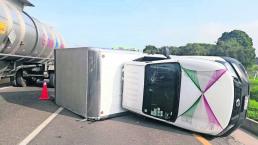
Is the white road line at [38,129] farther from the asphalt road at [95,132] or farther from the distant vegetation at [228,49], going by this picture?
the distant vegetation at [228,49]

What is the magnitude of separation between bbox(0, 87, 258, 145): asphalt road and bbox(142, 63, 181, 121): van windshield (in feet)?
1.30

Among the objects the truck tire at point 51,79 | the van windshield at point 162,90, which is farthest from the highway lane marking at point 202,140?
the truck tire at point 51,79

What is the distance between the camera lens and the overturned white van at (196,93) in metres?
6.62

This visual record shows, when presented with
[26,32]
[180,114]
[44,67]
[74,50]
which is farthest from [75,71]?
[44,67]

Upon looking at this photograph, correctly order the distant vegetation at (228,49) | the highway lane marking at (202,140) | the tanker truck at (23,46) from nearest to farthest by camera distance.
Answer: the highway lane marking at (202,140) < the tanker truck at (23,46) < the distant vegetation at (228,49)

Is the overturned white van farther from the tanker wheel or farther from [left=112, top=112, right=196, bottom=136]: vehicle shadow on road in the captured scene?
the tanker wheel

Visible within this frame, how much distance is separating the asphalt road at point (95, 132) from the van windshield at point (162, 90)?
15.6 inches

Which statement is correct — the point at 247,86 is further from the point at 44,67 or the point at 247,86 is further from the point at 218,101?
the point at 44,67

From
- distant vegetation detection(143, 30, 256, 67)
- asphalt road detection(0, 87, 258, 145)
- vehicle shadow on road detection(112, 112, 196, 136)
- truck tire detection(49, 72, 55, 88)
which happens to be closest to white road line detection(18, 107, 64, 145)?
asphalt road detection(0, 87, 258, 145)

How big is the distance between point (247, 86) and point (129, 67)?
10.0ft

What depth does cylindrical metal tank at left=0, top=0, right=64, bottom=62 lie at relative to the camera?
12.0 m

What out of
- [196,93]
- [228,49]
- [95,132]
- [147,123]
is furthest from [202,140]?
[228,49]

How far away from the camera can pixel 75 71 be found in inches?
347

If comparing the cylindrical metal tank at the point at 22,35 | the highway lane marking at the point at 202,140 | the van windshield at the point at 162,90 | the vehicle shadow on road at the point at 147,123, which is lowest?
the vehicle shadow on road at the point at 147,123
